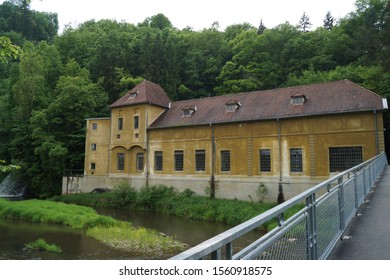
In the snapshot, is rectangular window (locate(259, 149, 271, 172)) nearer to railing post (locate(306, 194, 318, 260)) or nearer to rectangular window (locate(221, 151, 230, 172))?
rectangular window (locate(221, 151, 230, 172))

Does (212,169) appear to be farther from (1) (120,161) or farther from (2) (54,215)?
(2) (54,215)

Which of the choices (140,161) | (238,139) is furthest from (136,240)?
(140,161)

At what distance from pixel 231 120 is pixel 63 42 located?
134 ft

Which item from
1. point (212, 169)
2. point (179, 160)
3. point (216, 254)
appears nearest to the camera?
point (216, 254)

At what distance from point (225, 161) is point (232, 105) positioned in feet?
16.1

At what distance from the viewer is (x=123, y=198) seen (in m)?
27.9

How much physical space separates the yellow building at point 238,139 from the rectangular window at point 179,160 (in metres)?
0.05

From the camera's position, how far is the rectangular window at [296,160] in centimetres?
2341

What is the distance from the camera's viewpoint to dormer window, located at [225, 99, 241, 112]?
89.7 feet

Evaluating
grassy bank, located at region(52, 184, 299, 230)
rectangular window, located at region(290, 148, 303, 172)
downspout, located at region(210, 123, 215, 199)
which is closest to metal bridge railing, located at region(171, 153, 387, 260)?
grassy bank, located at region(52, 184, 299, 230)

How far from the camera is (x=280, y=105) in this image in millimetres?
25234
